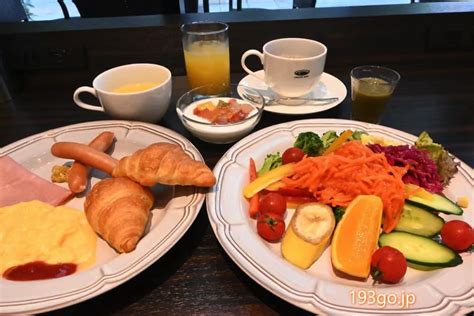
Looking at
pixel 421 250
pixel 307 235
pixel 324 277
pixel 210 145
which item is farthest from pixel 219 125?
pixel 421 250

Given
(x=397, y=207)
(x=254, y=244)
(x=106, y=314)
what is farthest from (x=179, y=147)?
(x=397, y=207)

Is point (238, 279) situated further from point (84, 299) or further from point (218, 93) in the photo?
point (218, 93)

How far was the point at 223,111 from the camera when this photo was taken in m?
1.60

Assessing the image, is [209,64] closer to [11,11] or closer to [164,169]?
[164,169]

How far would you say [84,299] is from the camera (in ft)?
2.87

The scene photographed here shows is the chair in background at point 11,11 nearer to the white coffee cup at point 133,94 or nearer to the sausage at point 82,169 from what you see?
the white coffee cup at point 133,94

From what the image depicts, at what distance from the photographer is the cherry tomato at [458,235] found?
3.30ft

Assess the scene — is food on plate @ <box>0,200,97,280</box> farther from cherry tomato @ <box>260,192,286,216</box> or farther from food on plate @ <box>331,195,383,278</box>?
food on plate @ <box>331,195,383,278</box>

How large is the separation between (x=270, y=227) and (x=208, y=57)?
1.01 meters

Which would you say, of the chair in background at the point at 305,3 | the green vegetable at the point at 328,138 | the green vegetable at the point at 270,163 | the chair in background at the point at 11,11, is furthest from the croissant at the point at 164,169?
the chair in background at the point at 305,3

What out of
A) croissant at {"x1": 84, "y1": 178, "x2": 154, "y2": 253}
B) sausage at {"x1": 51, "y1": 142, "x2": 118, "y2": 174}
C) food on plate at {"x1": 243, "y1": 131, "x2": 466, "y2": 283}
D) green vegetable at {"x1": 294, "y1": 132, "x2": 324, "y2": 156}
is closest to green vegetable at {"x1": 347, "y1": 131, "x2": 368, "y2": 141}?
food on plate at {"x1": 243, "y1": 131, "x2": 466, "y2": 283}

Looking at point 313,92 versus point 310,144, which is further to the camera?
point 313,92

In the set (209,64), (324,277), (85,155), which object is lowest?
(324,277)

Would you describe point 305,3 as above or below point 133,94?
below
